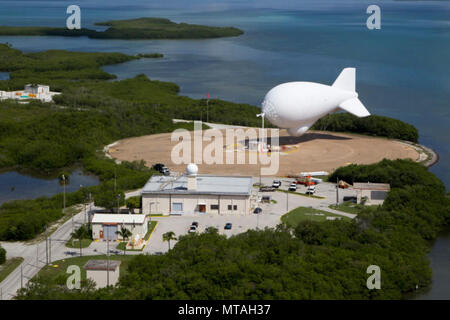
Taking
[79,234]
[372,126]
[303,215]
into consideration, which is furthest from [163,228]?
[372,126]

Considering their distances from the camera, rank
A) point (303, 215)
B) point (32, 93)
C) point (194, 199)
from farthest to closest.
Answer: point (32, 93) → point (194, 199) → point (303, 215)

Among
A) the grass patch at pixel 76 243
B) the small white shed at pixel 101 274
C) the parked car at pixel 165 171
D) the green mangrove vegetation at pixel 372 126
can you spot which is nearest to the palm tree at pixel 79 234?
the grass patch at pixel 76 243

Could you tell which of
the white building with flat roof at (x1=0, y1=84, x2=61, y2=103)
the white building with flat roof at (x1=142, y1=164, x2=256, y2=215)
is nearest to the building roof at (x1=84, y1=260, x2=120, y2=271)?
the white building with flat roof at (x1=142, y1=164, x2=256, y2=215)

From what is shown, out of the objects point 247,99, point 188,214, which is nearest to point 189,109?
point 247,99

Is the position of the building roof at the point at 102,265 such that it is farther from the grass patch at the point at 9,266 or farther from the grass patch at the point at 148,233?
the grass patch at the point at 148,233

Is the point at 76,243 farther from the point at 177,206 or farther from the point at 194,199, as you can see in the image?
the point at 194,199

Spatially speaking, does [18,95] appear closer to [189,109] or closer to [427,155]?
[189,109]
